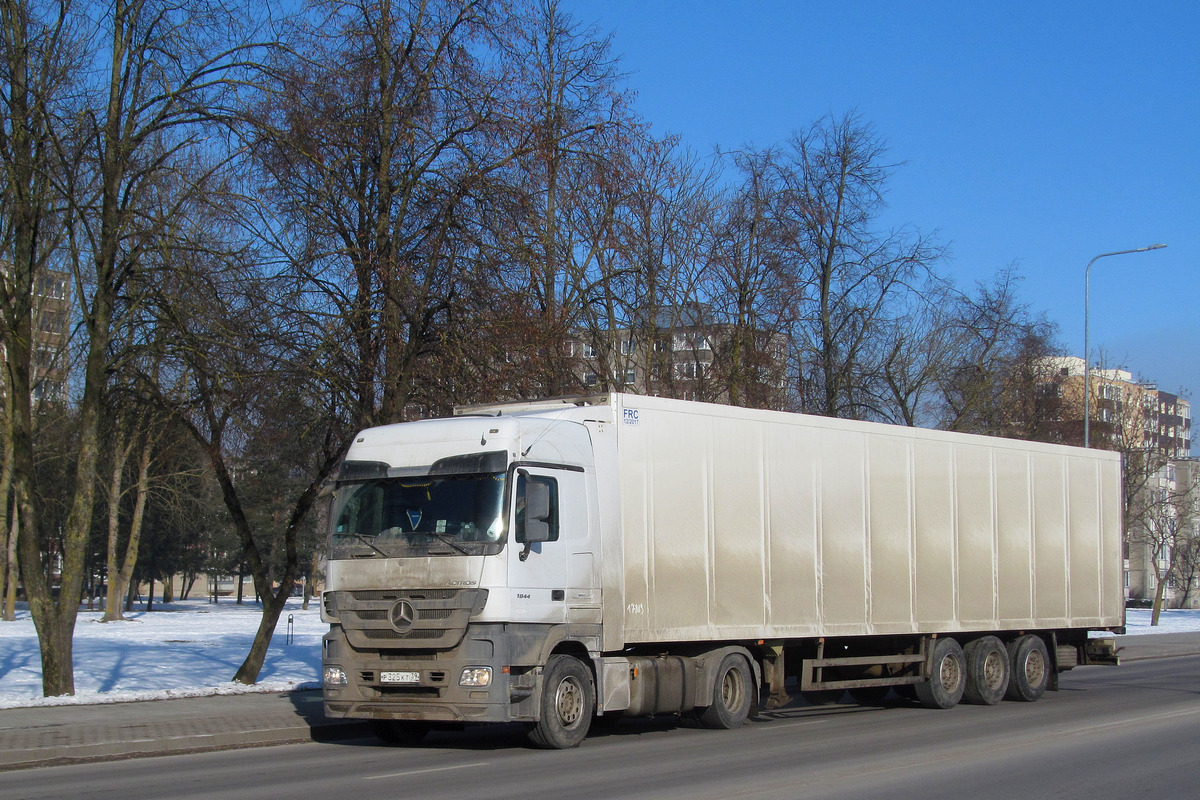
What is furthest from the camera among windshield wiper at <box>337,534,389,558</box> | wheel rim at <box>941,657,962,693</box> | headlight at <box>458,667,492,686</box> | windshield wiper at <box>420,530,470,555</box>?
wheel rim at <box>941,657,962,693</box>

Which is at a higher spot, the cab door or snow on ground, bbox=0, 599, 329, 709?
the cab door

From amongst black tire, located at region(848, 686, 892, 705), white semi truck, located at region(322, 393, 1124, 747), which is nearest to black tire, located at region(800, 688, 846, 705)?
black tire, located at region(848, 686, 892, 705)

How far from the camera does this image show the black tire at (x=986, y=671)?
17.6 m

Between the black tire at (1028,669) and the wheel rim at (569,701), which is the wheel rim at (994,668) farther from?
the wheel rim at (569,701)

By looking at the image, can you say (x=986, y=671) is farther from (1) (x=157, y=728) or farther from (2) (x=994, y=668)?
(1) (x=157, y=728)

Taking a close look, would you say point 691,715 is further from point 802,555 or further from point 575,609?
point 575,609

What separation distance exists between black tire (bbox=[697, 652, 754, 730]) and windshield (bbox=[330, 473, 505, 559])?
3962mm

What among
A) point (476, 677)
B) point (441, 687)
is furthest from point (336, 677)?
point (476, 677)

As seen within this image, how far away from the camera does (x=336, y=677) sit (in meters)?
12.7

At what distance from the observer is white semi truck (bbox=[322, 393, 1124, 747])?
12.2 m

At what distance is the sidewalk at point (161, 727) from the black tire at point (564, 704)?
310cm

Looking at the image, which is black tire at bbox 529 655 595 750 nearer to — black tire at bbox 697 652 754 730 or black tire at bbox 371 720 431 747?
black tire at bbox 371 720 431 747

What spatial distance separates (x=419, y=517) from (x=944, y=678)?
29.0 feet

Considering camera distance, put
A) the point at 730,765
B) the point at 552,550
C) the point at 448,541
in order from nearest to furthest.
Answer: the point at 730,765 < the point at 448,541 < the point at 552,550
